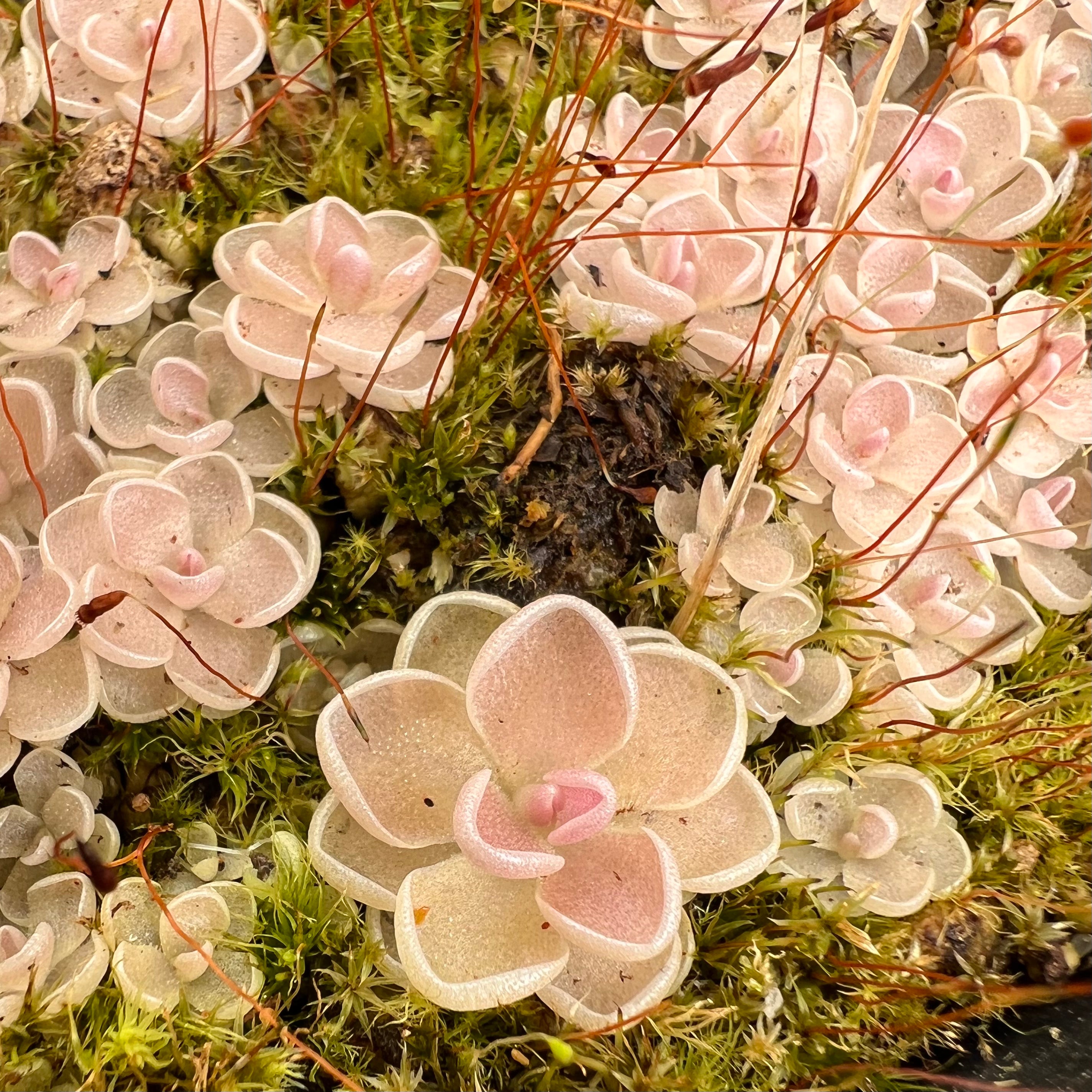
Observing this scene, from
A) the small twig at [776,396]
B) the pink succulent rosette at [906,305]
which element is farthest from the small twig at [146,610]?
the pink succulent rosette at [906,305]

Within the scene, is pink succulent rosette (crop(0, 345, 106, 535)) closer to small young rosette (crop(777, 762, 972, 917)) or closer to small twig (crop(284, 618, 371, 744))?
small twig (crop(284, 618, 371, 744))

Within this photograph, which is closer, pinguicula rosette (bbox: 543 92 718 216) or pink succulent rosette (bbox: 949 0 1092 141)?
pinguicula rosette (bbox: 543 92 718 216)

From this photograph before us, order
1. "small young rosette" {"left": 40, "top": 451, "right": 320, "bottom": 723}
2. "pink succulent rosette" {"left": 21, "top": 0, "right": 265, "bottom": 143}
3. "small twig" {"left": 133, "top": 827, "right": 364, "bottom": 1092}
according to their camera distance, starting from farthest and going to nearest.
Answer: "pink succulent rosette" {"left": 21, "top": 0, "right": 265, "bottom": 143} → "small young rosette" {"left": 40, "top": 451, "right": 320, "bottom": 723} → "small twig" {"left": 133, "top": 827, "right": 364, "bottom": 1092}

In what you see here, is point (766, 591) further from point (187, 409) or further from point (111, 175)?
point (111, 175)

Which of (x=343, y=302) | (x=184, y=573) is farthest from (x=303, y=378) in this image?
(x=184, y=573)

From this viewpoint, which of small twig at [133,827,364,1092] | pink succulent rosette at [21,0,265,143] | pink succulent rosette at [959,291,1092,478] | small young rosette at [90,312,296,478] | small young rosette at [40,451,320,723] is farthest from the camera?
pink succulent rosette at [959,291,1092,478]

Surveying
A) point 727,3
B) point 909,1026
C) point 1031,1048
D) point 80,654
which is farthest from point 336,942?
point 727,3

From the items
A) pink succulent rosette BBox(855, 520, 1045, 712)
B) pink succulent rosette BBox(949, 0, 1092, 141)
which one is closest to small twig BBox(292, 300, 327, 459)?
pink succulent rosette BBox(855, 520, 1045, 712)
